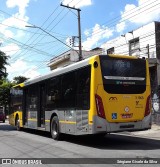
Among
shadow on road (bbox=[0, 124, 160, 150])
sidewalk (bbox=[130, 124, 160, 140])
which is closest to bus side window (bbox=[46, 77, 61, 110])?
shadow on road (bbox=[0, 124, 160, 150])

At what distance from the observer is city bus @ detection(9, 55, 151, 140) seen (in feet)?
42.7

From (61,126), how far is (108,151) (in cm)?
→ 402

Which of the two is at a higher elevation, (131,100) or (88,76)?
(88,76)

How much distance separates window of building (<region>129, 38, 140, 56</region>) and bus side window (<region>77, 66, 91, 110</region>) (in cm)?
1492

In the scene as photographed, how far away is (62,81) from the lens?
620 inches

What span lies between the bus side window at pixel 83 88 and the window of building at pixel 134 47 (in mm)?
14922

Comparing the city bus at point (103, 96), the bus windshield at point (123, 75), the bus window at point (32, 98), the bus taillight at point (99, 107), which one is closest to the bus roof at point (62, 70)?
the city bus at point (103, 96)

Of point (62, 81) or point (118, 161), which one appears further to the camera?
point (62, 81)

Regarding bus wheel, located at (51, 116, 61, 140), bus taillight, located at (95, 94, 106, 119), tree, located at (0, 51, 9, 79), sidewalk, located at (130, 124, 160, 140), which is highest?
tree, located at (0, 51, 9, 79)

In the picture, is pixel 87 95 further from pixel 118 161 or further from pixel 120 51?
pixel 120 51

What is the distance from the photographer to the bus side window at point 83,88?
1333 centimetres

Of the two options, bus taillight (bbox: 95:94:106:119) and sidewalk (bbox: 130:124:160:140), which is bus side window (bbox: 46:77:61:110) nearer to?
bus taillight (bbox: 95:94:106:119)

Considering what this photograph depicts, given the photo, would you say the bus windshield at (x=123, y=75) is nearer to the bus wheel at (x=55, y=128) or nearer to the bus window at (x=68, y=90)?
the bus window at (x=68, y=90)

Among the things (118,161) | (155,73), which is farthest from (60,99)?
(155,73)
